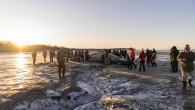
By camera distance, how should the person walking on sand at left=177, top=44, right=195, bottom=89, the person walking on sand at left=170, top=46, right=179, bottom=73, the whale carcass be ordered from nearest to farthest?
the person walking on sand at left=177, top=44, right=195, bottom=89, the person walking on sand at left=170, top=46, right=179, bottom=73, the whale carcass

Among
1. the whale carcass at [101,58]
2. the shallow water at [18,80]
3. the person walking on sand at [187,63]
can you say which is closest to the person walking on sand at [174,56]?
the person walking on sand at [187,63]

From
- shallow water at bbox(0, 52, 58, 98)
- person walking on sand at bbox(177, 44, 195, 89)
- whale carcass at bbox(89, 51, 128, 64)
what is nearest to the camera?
shallow water at bbox(0, 52, 58, 98)

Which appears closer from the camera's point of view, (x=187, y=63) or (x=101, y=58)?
(x=187, y=63)

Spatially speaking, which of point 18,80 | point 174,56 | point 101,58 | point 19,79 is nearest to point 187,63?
point 174,56

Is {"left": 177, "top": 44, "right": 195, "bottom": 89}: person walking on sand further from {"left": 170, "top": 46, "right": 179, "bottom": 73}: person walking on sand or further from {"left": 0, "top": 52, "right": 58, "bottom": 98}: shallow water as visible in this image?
{"left": 0, "top": 52, "right": 58, "bottom": 98}: shallow water

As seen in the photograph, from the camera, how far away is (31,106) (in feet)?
13.3

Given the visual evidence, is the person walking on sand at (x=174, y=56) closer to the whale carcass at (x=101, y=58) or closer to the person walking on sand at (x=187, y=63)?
the person walking on sand at (x=187, y=63)

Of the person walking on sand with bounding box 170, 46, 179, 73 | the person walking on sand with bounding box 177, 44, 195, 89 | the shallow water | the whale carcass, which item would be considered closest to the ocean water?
the shallow water

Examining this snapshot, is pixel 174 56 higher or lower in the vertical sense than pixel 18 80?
higher

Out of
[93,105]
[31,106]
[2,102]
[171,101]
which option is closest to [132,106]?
[93,105]

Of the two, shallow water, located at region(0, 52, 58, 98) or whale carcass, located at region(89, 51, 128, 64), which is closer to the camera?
shallow water, located at region(0, 52, 58, 98)

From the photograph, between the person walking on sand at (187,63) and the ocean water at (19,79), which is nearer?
the ocean water at (19,79)

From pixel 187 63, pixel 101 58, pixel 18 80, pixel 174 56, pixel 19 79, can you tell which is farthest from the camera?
pixel 101 58

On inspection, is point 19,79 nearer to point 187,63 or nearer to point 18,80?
point 18,80
